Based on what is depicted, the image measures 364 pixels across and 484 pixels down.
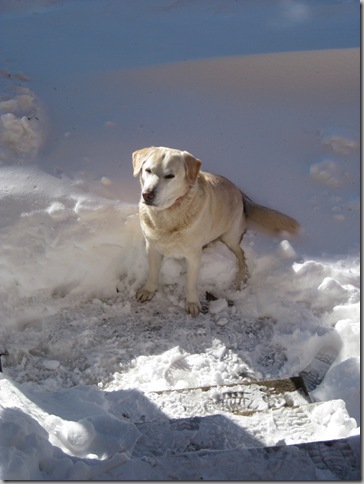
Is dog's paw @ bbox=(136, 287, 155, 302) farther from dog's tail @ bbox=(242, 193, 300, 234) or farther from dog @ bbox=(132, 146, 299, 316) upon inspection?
dog's tail @ bbox=(242, 193, 300, 234)

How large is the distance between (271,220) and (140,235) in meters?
0.80

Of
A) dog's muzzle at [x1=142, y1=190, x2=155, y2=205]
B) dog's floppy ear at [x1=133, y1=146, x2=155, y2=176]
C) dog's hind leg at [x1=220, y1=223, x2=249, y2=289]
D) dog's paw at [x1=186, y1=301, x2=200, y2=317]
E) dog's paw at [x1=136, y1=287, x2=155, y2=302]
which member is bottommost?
dog's paw at [x1=186, y1=301, x2=200, y2=317]

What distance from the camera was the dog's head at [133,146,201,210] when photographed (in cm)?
263

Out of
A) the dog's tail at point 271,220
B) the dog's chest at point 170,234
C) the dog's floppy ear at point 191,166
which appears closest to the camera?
the dog's floppy ear at point 191,166

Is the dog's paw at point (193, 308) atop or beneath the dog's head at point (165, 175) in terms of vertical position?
beneath

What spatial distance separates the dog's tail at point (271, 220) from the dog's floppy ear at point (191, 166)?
2.22ft

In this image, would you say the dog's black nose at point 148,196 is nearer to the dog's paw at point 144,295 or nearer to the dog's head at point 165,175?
the dog's head at point 165,175

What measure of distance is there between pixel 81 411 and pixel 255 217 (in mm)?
1632

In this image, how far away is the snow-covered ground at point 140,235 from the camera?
243cm

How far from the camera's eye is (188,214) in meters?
2.89

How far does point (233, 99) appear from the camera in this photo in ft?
13.6

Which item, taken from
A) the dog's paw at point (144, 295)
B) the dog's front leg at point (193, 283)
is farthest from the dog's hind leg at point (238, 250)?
the dog's paw at point (144, 295)

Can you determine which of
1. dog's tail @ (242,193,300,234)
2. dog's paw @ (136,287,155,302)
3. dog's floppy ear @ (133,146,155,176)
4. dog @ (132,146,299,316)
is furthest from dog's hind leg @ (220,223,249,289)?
dog's floppy ear @ (133,146,155,176)

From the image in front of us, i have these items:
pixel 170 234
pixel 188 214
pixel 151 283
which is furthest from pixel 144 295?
pixel 188 214
